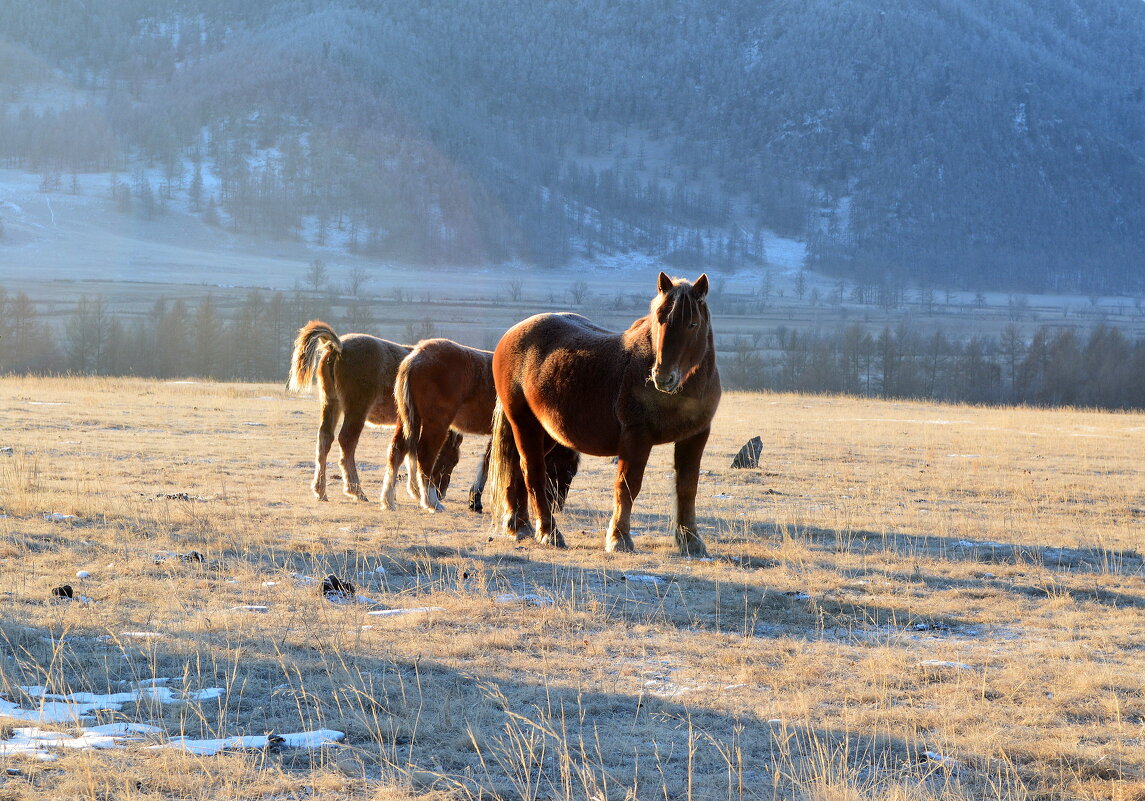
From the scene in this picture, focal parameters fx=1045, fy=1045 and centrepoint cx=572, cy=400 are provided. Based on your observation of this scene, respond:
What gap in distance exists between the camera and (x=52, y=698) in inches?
200

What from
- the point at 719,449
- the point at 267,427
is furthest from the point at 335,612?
the point at 267,427

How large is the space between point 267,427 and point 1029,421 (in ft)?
68.3

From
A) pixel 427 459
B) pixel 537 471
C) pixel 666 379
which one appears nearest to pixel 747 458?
pixel 427 459

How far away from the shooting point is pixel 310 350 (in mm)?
12875

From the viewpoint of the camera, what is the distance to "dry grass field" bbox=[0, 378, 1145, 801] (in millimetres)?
4438

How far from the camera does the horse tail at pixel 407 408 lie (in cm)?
1216

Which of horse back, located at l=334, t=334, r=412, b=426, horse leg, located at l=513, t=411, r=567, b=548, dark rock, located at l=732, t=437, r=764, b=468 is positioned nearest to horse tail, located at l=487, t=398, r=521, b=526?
horse leg, located at l=513, t=411, r=567, b=548


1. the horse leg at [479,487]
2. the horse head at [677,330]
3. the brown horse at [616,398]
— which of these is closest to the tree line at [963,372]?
the horse leg at [479,487]

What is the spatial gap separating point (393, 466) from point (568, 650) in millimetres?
6331

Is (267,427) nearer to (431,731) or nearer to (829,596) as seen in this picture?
(829,596)

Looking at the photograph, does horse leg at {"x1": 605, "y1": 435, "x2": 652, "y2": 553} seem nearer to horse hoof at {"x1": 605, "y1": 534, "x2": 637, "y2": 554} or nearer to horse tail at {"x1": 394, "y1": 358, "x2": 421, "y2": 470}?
horse hoof at {"x1": 605, "y1": 534, "x2": 637, "y2": 554}

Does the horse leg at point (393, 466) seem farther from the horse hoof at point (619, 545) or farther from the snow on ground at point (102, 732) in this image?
the snow on ground at point (102, 732)

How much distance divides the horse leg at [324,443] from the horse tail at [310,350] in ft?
1.30

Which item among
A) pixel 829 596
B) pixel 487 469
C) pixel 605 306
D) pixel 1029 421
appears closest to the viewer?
pixel 829 596
